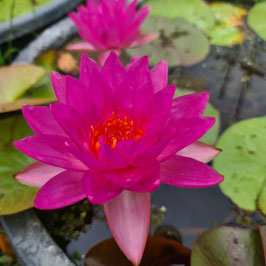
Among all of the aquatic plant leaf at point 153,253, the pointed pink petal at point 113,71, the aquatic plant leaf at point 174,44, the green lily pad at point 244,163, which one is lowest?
the aquatic plant leaf at point 153,253

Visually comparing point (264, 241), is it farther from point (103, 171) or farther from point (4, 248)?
point (4, 248)

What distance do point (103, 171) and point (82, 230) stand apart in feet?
1.21

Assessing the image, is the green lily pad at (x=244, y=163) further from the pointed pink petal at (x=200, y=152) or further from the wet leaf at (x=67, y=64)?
the wet leaf at (x=67, y=64)

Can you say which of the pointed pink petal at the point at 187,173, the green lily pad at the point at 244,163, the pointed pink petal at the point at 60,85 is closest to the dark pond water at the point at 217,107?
the green lily pad at the point at 244,163

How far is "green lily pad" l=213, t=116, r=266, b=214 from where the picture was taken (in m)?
0.88

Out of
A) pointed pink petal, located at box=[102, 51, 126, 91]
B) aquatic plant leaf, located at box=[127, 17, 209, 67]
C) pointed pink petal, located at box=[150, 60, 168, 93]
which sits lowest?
aquatic plant leaf, located at box=[127, 17, 209, 67]

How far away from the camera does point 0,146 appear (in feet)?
2.92

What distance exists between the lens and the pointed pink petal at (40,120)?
0.63m

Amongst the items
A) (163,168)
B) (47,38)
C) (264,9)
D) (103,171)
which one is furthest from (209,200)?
(264,9)

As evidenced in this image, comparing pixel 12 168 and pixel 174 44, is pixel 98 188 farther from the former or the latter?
pixel 174 44

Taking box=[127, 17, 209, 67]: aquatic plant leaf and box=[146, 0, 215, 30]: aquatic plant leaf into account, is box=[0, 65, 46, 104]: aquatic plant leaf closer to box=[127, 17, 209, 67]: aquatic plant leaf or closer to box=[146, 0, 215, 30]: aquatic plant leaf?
box=[127, 17, 209, 67]: aquatic plant leaf

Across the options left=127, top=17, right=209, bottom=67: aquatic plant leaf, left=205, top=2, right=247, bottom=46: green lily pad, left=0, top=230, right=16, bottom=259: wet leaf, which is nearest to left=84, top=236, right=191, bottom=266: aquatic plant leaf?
left=0, top=230, right=16, bottom=259: wet leaf

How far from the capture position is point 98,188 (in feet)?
1.87

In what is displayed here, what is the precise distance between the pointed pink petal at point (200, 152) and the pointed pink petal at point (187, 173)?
0.21 feet
